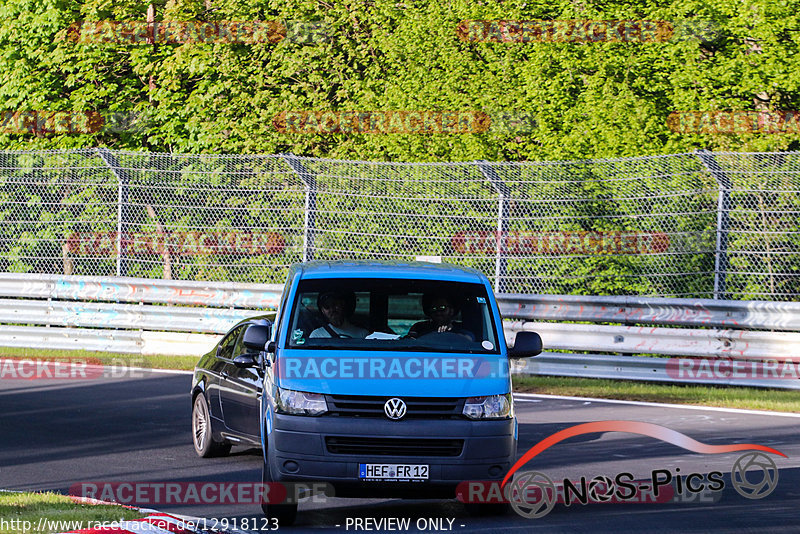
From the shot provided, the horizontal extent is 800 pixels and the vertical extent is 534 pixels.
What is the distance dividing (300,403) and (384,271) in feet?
5.05

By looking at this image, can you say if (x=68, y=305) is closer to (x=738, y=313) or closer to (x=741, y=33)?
(x=738, y=313)

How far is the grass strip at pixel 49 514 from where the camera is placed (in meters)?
7.46

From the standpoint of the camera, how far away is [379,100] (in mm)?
24922

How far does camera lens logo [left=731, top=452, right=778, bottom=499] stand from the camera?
932 centimetres

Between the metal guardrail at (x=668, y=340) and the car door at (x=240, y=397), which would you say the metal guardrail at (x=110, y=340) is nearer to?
the metal guardrail at (x=668, y=340)

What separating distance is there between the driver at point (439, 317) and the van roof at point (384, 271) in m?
0.20

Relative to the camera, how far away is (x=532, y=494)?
906 cm

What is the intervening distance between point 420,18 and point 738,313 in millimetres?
10993

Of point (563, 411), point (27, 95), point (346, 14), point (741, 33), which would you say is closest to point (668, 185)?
point (563, 411)
